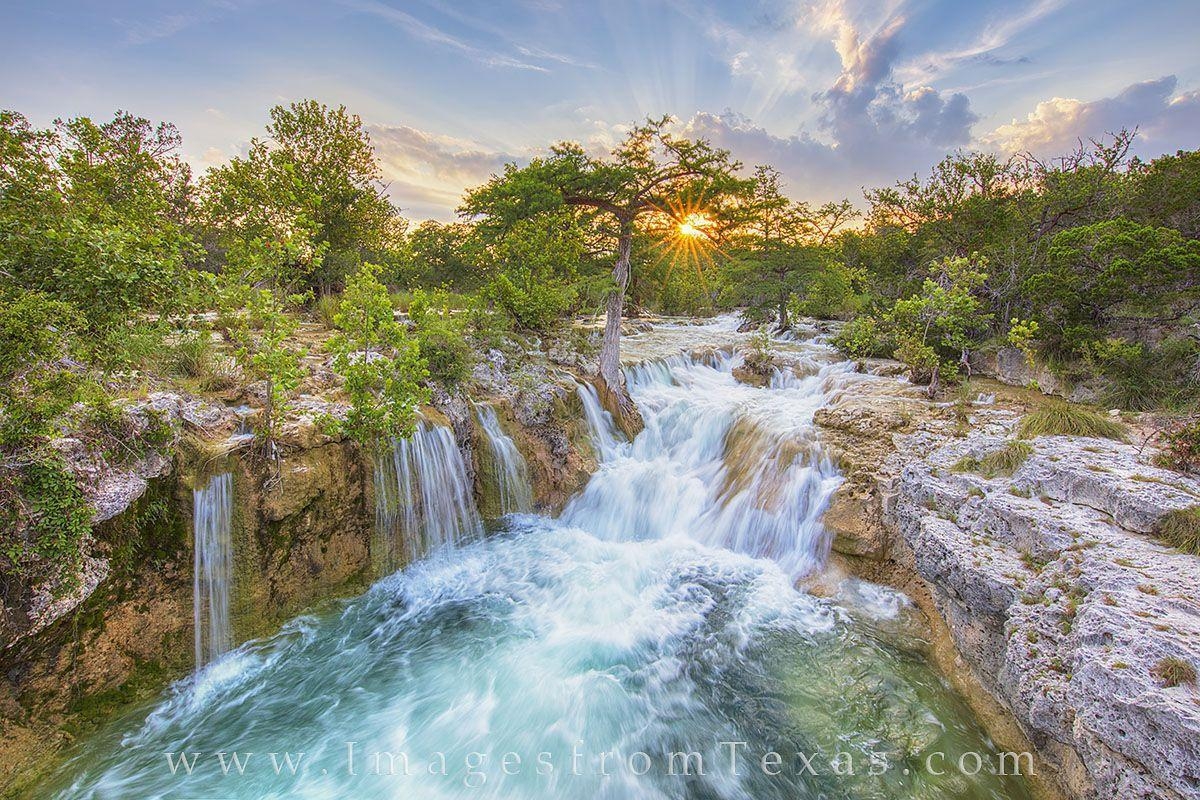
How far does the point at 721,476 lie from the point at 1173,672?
702 centimetres

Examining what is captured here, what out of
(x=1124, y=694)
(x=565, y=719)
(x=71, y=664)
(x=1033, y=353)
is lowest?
(x=565, y=719)

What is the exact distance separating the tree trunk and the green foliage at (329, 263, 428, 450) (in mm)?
6181

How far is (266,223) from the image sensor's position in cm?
1233

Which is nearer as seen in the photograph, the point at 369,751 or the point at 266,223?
the point at 369,751

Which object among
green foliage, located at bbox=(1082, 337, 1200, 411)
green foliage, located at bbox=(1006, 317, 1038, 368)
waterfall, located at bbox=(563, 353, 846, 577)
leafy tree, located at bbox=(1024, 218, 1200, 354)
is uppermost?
leafy tree, located at bbox=(1024, 218, 1200, 354)

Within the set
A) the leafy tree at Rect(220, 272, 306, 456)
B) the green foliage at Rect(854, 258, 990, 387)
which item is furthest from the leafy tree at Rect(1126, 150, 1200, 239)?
the leafy tree at Rect(220, 272, 306, 456)

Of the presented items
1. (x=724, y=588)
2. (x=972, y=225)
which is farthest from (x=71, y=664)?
(x=972, y=225)

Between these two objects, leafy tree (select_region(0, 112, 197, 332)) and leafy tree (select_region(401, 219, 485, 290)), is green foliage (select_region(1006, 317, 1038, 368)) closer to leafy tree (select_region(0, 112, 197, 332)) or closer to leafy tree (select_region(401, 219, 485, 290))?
leafy tree (select_region(0, 112, 197, 332))

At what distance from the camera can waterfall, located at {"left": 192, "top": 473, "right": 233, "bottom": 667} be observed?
18.7 feet

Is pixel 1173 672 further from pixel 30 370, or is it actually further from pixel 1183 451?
pixel 30 370

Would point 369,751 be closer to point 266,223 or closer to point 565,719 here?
point 565,719

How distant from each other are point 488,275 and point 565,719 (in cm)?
1320

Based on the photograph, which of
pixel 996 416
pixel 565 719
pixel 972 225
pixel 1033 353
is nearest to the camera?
pixel 565 719

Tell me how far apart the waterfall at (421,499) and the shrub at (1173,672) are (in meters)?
8.69
